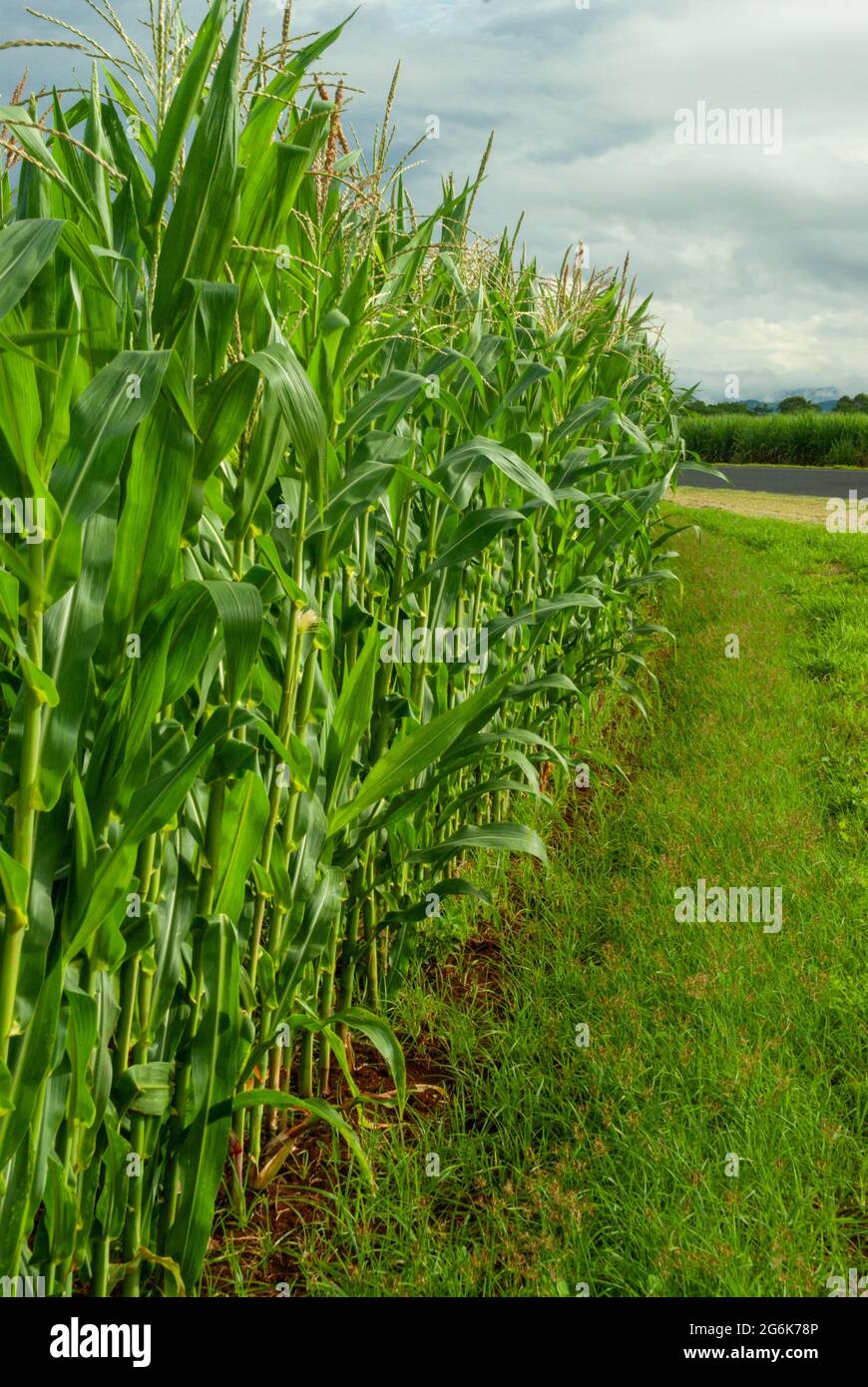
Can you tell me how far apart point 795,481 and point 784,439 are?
352 inches

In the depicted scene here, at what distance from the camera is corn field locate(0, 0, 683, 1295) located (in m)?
1.18

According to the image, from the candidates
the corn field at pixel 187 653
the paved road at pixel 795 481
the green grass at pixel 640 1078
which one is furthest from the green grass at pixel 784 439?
the corn field at pixel 187 653

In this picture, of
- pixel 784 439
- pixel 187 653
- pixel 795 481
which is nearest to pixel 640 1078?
pixel 187 653

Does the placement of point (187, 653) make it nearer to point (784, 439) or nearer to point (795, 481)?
point (795, 481)

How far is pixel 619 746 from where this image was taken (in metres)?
4.45

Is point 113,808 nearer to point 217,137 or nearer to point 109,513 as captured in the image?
point 109,513

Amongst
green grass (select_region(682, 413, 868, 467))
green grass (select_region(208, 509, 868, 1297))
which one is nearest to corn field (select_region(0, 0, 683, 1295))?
green grass (select_region(208, 509, 868, 1297))

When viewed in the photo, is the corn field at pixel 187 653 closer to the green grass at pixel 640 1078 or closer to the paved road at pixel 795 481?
the green grass at pixel 640 1078

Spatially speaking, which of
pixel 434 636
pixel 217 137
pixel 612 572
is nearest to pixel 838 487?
pixel 612 572

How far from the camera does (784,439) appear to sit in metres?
26.9

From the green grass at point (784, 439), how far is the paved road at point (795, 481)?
1.80 m

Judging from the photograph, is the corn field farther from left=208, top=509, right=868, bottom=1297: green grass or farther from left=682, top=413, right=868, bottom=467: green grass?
left=682, top=413, right=868, bottom=467: green grass

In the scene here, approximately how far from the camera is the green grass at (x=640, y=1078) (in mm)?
1726
